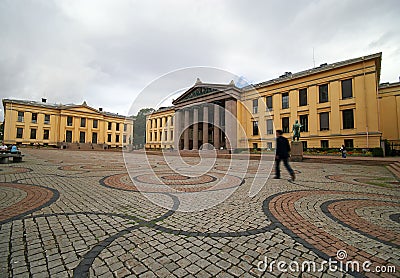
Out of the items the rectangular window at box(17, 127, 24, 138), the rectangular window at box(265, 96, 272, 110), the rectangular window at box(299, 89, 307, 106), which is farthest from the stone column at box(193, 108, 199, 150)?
the rectangular window at box(17, 127, 24, 138)

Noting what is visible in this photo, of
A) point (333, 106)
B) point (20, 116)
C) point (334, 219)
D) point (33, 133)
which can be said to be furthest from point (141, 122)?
point (20, 116)

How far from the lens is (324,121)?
29.0m

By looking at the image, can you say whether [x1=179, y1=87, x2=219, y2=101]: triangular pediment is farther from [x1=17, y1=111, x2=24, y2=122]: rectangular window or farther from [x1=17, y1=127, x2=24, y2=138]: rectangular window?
[x1=17, y1=127, x2=24, y2=138]: rectangular window

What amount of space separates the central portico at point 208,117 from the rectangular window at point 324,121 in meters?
13.6

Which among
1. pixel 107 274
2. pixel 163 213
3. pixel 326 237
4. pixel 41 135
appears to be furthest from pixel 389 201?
pixel 41 135

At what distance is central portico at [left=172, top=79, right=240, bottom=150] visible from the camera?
36.4 m

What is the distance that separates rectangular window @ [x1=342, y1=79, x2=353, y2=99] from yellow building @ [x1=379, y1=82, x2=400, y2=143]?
343 inches

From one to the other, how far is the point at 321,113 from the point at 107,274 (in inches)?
1332

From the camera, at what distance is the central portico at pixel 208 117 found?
119 feet

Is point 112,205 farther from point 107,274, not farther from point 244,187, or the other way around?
point 244,187

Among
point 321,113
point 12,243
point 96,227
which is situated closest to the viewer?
point 12,243

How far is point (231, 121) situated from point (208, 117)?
748 cm

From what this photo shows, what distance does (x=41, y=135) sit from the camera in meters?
52.6

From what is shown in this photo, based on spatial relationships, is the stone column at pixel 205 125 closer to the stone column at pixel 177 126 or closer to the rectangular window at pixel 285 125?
the stone column at pixel 177 126
